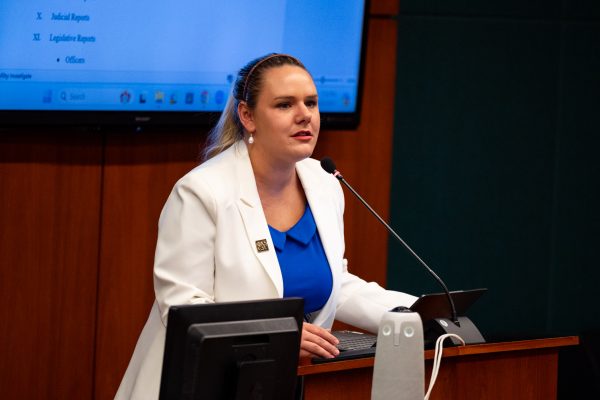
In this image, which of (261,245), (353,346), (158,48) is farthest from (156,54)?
(353,346)

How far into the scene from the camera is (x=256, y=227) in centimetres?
273

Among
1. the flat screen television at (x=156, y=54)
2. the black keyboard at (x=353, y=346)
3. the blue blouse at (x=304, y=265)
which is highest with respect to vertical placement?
the flat screen television at (x=156, y=54)

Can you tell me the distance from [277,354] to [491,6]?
117 inches

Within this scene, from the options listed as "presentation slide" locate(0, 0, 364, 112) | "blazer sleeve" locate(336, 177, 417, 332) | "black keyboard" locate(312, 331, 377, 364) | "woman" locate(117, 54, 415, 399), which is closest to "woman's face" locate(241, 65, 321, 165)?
"woman" locate(117, 54, 415, 399)

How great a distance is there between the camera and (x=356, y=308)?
2891 millimetres

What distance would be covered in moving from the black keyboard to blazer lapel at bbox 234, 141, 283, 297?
22 centimetres

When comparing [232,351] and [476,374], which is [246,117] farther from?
[232,351]

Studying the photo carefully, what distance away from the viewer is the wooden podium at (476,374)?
7.48 ft

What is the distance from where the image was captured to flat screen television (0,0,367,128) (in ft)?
11.2

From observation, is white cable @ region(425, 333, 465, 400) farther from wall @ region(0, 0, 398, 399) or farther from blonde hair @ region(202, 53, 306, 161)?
wall @ region(0, 0, 398, 399)

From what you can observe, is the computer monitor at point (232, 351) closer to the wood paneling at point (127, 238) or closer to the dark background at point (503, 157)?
the wood paneling at point (127, 238)

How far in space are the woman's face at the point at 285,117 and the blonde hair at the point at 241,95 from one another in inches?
1.1

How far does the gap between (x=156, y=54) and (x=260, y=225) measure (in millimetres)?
1158

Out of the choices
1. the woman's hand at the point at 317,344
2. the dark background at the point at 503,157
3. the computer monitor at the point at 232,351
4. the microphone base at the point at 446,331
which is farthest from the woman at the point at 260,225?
the dark background at the point at 503,157
